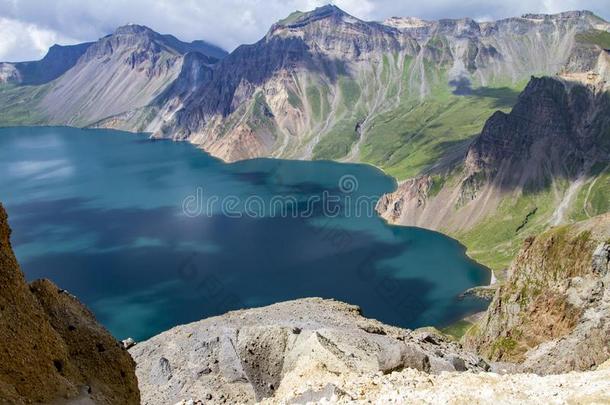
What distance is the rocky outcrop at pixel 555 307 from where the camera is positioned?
192ft

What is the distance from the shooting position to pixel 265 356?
5622cm

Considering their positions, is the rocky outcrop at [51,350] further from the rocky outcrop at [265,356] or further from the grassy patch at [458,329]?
the grassy patch at [458,329]

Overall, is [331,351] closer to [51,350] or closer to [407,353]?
[407,353]

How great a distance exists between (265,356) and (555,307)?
1663 inches

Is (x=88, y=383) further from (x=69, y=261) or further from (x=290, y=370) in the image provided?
(x=69, y=261)

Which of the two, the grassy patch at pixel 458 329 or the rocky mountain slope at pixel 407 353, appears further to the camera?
the grassy patch at pixel 458 329

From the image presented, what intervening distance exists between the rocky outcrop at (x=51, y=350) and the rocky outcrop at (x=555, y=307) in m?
46.4

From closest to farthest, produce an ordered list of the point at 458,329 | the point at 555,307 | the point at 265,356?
the point at 265,356
the point at 555,307
the point at 458,329

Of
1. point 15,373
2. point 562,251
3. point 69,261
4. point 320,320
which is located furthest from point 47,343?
point 69,261

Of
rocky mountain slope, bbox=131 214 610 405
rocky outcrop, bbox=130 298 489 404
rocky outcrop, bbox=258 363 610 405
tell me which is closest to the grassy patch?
rocky mountain slope, bbox=131 214 610 405

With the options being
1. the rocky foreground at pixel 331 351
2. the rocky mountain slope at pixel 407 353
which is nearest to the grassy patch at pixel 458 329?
the rocky foreground at pixel 331 351

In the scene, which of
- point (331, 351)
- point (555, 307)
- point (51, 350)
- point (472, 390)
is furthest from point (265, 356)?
point (555, 307)

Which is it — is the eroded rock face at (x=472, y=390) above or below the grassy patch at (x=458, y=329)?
above

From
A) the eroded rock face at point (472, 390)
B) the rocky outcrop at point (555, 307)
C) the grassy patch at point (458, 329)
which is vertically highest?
the eroded rock face at point (472, 390)
